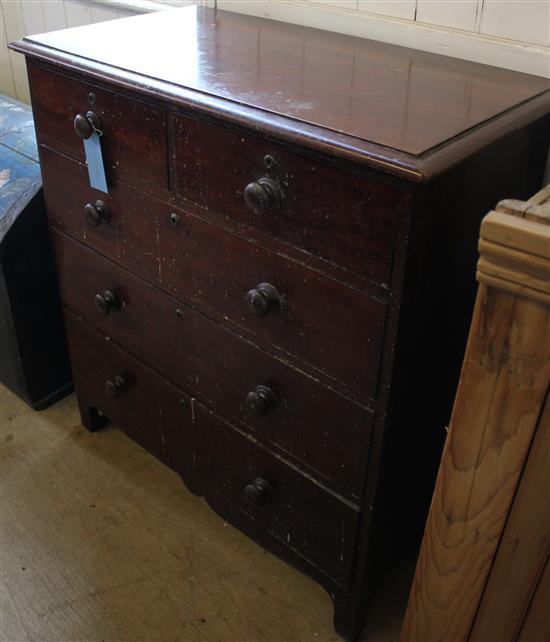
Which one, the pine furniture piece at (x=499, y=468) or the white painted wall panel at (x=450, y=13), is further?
the white painted wall panel at (x=450, y=13)

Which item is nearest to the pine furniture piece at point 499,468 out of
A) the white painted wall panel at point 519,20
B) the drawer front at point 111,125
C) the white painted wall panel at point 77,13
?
the white painted wall panel at point 519,20

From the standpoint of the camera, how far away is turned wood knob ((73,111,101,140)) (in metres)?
1.25

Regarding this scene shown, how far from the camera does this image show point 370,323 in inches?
39.7

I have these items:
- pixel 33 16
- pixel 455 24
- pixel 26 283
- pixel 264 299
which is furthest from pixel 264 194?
pixel 33 16

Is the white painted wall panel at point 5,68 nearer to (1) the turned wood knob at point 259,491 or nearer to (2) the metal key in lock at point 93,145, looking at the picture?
(2) the metal key in lock at point 93,145

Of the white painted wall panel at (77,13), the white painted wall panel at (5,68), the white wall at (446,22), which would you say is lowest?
the white painted wall panel at (5,68)

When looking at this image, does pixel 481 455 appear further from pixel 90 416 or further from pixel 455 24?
pixel 90 416

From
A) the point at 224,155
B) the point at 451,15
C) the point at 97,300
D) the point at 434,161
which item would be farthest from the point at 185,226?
the point at 451,15

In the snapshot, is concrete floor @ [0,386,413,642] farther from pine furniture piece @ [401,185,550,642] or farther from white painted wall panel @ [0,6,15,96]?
white painted wall panel @ [0,6,15,96]

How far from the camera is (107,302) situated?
1.46 metres

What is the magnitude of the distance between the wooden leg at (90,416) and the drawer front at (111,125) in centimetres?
71

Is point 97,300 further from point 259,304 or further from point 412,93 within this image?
point 412,93

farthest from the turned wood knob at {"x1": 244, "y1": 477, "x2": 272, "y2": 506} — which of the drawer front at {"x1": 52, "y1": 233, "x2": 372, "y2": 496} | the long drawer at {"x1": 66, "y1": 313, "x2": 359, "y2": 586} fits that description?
the drawer front at {"x1": 52, "y1": 233, "x2": 372, "y2": 496}

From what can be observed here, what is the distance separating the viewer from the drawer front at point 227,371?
1.16 meters
